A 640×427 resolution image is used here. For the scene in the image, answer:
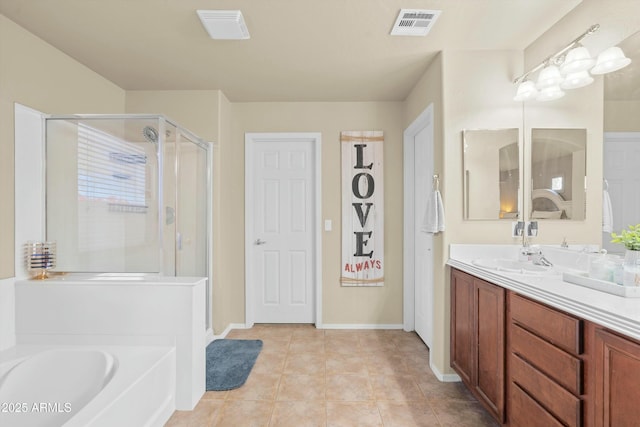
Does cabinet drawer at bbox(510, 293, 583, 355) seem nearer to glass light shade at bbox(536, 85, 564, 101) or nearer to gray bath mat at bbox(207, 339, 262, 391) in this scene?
glass light shade at bbox(536, 85, 564, 101)

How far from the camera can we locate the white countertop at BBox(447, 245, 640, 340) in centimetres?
101

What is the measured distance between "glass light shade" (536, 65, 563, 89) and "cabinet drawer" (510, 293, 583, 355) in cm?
138

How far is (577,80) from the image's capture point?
1.77 metres

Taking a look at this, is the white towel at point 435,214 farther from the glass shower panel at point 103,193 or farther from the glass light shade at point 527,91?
the glass shower panel at point 103,193

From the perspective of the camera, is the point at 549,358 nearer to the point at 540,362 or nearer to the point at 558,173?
the point at 540,362

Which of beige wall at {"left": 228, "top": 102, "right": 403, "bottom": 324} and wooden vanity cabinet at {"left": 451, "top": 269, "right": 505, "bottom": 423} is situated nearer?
wooden vanity cabinet at {"left": 451, "top": 269, "right": 505, "bottom": 423}

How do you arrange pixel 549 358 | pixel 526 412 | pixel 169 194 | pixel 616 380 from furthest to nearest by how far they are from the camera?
pixel 169 194
pixel 526 412
pixel 549 358
pixel 616 380

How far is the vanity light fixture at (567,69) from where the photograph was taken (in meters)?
1.57

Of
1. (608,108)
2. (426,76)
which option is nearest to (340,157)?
(426,76)

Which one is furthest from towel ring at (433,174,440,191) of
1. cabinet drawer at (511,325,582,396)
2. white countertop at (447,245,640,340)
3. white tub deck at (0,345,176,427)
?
white tub deck at (0,345,176,427)

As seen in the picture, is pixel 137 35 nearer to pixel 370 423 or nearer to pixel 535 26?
pixel 535 26

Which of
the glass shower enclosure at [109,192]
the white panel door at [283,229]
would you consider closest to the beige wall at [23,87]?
the glass shower enclosure at [109,192]

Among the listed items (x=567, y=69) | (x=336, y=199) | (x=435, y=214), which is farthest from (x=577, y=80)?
(x=336, y=199)

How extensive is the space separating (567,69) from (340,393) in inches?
96.0
